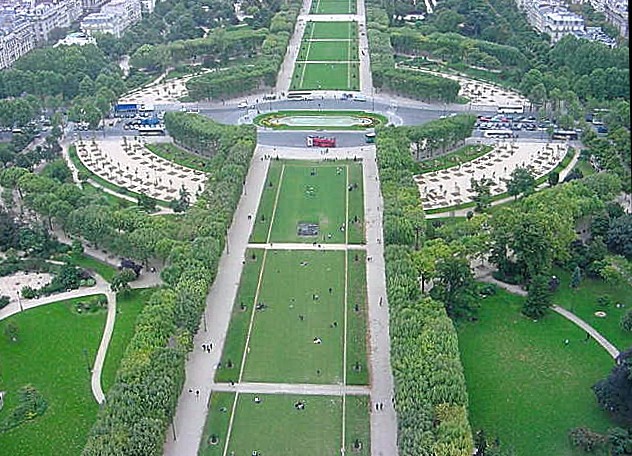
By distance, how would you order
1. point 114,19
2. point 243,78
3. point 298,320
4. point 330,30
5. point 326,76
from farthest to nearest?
point 330,30, point 114,19, point 326,76, point 243,78, point 298,320

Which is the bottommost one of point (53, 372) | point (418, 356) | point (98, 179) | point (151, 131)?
point (151, 131)

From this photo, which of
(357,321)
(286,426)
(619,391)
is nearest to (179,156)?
(357,321)

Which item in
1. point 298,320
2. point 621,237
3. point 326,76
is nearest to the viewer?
point 298,320

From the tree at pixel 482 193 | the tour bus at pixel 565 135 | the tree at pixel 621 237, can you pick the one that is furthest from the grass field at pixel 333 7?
the tree at pixel 621 237

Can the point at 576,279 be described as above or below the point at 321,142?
above

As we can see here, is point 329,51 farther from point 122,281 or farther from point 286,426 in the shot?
point 286,426

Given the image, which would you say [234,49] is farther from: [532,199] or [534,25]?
[532,199]

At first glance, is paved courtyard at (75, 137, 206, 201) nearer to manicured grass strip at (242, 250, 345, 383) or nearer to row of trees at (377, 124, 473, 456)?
manicured grass strip at (242, 250, 345, 383)

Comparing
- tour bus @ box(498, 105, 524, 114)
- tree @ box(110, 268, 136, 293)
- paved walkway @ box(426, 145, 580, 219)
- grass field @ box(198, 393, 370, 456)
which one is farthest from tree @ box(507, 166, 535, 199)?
tree @ box(110, 268, 136, 293)
